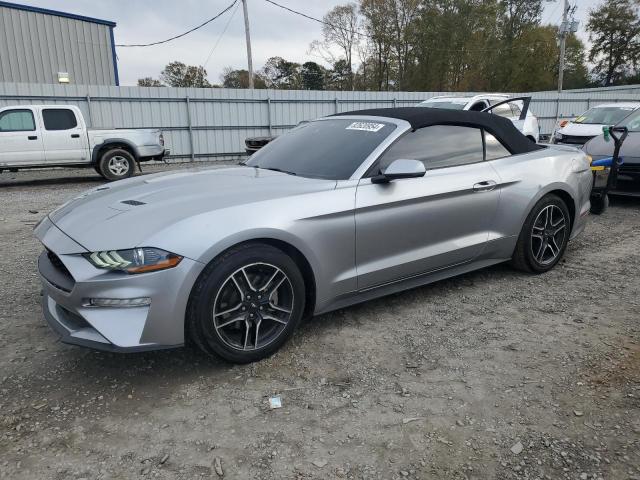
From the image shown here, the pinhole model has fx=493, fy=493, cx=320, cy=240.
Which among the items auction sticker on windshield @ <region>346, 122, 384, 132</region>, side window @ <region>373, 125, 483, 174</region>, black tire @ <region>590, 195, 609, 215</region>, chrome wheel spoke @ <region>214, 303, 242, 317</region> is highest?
auction sticker on windshield @ <region>346, 122, 384, 132</region>

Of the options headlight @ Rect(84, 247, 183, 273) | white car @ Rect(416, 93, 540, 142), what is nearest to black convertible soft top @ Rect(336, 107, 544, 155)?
headlight @ Rect(84, 247, 183, 273)

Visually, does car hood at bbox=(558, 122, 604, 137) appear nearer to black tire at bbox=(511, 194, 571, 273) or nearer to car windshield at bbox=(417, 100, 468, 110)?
car windshield at bbox=(417, 100, 468, 110)

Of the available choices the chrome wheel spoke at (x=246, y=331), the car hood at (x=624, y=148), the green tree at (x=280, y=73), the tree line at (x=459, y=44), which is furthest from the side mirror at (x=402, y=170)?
the green tree at (x=280, y=73)

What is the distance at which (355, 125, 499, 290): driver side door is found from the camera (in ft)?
10.8

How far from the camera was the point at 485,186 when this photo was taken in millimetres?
3896

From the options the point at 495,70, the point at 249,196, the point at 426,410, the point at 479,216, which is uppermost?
the point at 495,70

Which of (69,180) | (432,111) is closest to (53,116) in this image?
(69,180)

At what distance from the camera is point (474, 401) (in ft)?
8.41

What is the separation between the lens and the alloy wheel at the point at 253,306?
2.75 meters

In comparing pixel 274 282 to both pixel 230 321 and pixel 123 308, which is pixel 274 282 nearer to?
pixel 230 321

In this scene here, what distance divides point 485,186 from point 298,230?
1.77m

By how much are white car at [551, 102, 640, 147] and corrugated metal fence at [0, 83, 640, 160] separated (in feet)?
30.1

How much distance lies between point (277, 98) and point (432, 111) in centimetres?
1429

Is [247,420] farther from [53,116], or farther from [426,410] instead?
[53,116]
